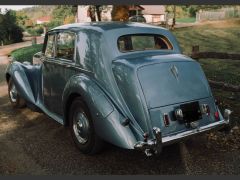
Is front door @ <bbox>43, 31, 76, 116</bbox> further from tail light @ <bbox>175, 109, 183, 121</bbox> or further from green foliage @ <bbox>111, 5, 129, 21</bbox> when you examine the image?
green foliage @ <bbox>111, 5, 129, 21</bbox>

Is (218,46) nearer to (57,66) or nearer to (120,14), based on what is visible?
(120,14)

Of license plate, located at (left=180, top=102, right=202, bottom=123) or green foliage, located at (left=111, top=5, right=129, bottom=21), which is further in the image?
green foliage, located at (left=111, top=5, right=129, bottom=21)

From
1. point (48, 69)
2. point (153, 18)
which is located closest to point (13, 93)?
point (48, 69)

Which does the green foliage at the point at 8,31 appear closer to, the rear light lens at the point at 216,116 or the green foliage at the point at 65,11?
the green foliage at the point at 65,11

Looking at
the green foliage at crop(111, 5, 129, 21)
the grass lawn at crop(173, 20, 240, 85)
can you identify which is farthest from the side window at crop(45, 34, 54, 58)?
the green foliage at crop(111, 5, 129, 21)

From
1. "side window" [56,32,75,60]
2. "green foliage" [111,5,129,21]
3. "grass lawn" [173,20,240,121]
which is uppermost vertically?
"green foliage" [111,5,129,21]

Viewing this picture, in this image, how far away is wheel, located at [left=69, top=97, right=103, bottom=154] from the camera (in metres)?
4.66

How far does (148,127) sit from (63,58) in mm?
2087

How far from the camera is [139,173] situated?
171 inches

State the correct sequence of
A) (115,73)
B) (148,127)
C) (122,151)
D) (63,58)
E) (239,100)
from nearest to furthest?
(148,127)
(115,73)
(122,151)
(63,58)
(239,100)

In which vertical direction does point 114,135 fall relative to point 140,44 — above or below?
below

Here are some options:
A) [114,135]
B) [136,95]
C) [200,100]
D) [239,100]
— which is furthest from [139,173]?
[239,100]

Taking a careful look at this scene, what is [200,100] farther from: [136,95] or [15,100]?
[15,100]

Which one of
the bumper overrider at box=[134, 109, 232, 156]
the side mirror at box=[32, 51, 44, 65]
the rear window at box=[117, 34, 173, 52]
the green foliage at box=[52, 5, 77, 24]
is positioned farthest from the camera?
the green foliage at box=[52, 5, 77, 24]
